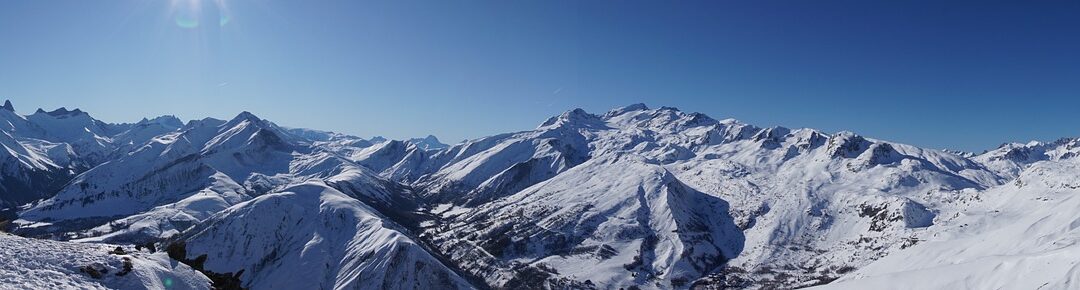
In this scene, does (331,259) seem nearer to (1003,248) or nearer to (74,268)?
(74,268)

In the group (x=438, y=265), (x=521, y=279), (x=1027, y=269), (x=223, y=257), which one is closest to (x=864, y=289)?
(x=1027, y=269)

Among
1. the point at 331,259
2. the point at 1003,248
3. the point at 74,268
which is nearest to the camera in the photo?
the point at 74,268

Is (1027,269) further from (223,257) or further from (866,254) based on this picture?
(223,257)

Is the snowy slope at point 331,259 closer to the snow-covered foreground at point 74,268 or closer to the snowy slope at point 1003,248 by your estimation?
the snow-covered foreground at point 74,268

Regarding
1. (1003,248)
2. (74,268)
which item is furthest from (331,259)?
(1003,248)

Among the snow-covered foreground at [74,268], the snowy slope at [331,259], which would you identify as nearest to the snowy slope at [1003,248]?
the snow-covered foreground at [74,268]

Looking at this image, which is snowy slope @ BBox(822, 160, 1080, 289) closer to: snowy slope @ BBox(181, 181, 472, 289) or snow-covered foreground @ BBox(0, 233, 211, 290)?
Result: snow-covered foreground @ BBox(0, 233, 211, 290)

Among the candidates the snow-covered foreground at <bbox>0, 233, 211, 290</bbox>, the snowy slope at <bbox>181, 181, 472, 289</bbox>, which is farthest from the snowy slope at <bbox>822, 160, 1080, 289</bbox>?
the snowy slope at <bbox>181, 181, 472, 289</bbox>

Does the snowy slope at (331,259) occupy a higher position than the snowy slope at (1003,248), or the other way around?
the snowy slope at (1003,248)

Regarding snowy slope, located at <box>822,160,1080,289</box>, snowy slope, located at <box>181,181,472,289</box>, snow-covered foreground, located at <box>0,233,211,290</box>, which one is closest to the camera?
snow-covered foreground, located at <box>0,233,211,290</box>
